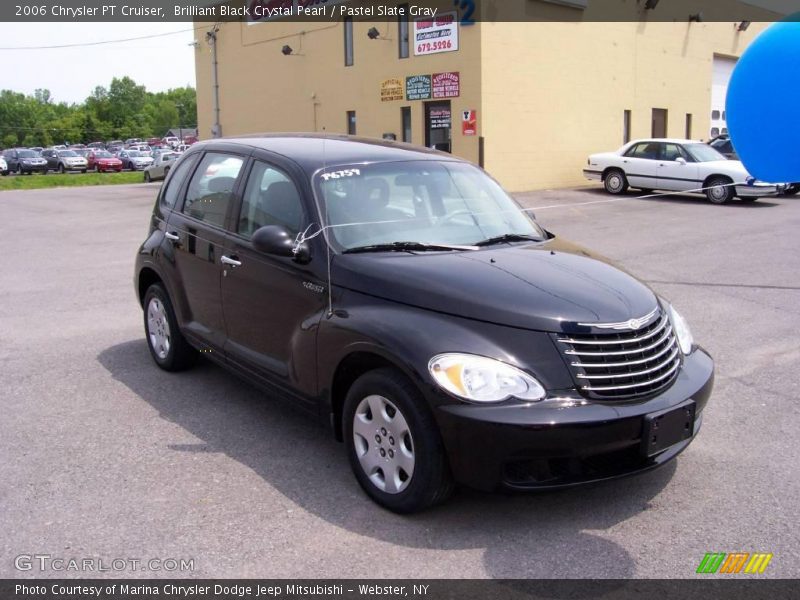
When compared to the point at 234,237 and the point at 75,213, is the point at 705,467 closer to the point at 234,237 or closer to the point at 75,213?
the point at 234,237

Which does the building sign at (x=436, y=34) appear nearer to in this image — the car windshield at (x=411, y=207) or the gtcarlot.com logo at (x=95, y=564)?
the car windshield at (x=411, y=207)

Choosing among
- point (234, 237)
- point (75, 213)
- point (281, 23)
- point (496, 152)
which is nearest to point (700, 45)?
point (496, 152)

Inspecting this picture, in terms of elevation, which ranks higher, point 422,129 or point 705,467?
point 422,129

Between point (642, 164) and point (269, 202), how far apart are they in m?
17.6

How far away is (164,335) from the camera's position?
6105 millimetres

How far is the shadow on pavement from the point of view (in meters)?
3.47

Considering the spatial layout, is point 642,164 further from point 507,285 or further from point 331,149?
point 507,285

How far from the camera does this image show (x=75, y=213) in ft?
67.3

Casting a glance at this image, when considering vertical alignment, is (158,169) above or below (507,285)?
above

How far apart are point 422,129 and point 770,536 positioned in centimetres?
2246

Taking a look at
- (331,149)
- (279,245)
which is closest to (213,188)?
(331,149)

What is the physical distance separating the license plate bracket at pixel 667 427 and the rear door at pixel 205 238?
2.80m

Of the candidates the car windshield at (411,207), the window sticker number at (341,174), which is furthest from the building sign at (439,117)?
the window sticker number at (341,174)

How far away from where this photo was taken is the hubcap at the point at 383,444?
148 inches
